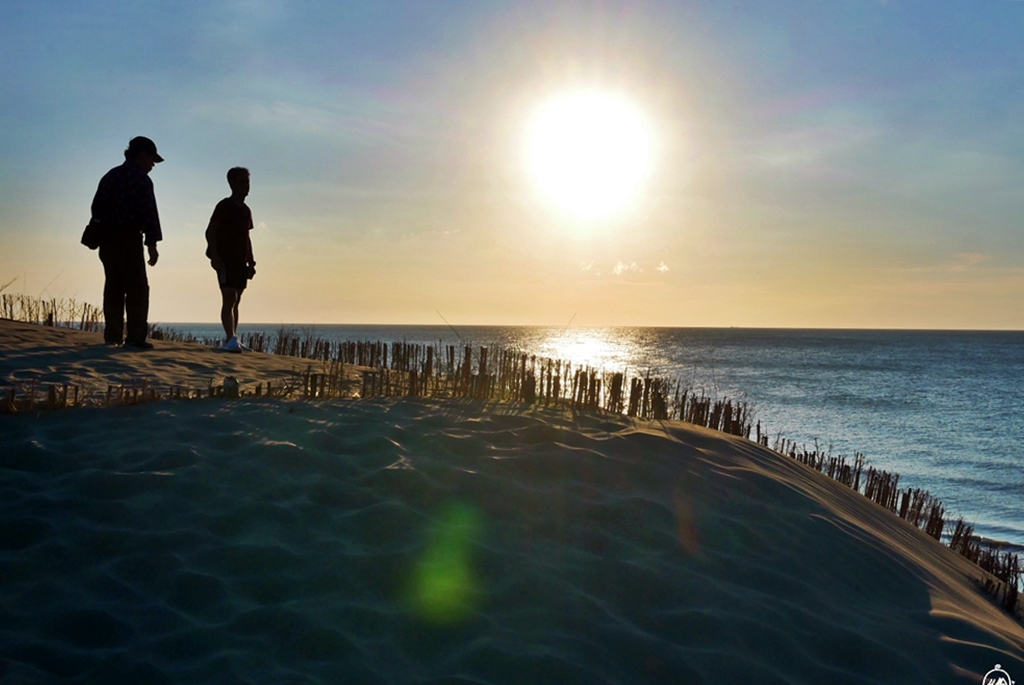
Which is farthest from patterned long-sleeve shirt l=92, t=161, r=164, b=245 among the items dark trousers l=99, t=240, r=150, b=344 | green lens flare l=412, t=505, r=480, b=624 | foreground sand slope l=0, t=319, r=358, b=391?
green lens flare l=412, t=505, r=480, b=624

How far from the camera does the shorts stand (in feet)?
26.3

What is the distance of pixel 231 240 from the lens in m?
7.99

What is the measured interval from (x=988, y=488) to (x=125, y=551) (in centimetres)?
1424

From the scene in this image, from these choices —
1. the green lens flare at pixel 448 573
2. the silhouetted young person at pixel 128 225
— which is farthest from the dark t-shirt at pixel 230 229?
the green lens flare at pixel 448 573

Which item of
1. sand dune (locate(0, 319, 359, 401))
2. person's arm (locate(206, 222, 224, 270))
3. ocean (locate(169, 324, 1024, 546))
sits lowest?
ocean (locate(169, 324, 1024, 546))

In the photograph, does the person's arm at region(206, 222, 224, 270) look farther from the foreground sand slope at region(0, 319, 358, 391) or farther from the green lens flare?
the green lens flare

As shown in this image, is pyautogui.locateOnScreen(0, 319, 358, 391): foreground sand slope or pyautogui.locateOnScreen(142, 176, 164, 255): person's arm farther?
pyautogui.locateOnScreen(142, 176, 164, 255): person's arm

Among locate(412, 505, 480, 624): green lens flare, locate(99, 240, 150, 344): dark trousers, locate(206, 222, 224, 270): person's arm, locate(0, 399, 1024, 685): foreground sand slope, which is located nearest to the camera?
locate(0, 399, 1024, 685): foreground sand slope

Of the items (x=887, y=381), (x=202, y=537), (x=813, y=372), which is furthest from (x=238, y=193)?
(x=813, y=372)

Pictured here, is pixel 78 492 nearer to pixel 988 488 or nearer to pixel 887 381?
pixel 988 488

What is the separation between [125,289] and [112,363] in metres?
1.18

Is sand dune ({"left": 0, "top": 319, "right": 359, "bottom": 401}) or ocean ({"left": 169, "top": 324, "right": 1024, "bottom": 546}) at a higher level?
sand dune ({"left": 0, "top": 319, "right": 359, "bottom": 401})

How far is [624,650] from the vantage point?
256 centimetres

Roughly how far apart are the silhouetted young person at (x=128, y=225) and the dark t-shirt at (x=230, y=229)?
860 millimetres
